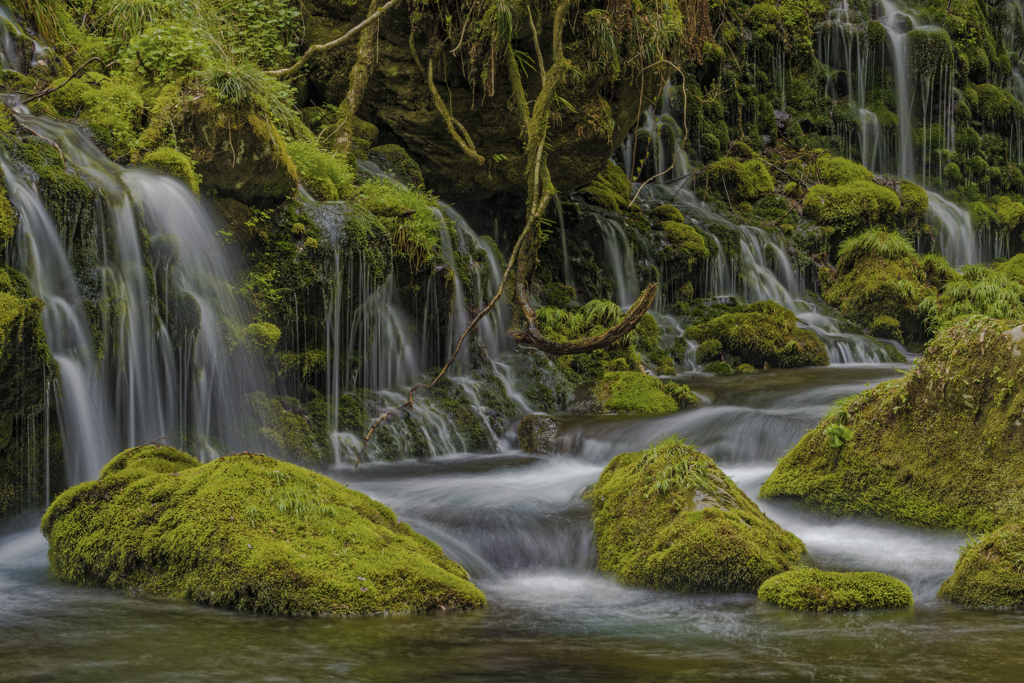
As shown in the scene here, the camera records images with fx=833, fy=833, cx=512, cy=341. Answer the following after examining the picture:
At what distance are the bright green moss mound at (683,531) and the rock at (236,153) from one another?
5041 mm

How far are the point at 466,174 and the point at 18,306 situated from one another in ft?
26.6

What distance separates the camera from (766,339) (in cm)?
1377

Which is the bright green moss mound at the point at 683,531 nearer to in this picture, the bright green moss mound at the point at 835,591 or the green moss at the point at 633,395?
the bright green moss mound at the point at 835,591

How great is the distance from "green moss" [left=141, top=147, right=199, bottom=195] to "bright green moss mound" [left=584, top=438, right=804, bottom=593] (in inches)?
201

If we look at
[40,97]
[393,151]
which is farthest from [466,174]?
[40,97]

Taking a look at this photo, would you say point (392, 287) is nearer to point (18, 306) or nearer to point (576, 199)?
point (18, 306)

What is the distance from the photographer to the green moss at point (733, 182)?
1967cm

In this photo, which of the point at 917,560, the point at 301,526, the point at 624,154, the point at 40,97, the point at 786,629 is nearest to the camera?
the point at 786,629

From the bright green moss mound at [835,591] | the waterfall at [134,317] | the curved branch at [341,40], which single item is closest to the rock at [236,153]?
the waterfall at [134,317]

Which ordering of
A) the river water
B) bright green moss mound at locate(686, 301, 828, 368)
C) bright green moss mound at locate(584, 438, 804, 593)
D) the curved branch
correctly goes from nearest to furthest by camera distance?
the river water < bright green moss mound at locate(584, 438, 804, 593) < the curved branch < bright green moss mound at locate(686, 301, 828, 368)

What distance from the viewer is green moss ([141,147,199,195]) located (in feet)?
26.2

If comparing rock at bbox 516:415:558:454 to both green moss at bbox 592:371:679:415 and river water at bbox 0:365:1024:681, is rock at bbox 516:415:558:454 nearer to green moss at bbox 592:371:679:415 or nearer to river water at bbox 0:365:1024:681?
green moss at bbox 592:371:679:415

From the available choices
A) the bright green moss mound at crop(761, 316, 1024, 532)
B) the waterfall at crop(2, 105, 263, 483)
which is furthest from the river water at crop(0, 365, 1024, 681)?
the waterfall at crop(2, 105, 263, 483)

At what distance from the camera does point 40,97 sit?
7.95 meters
